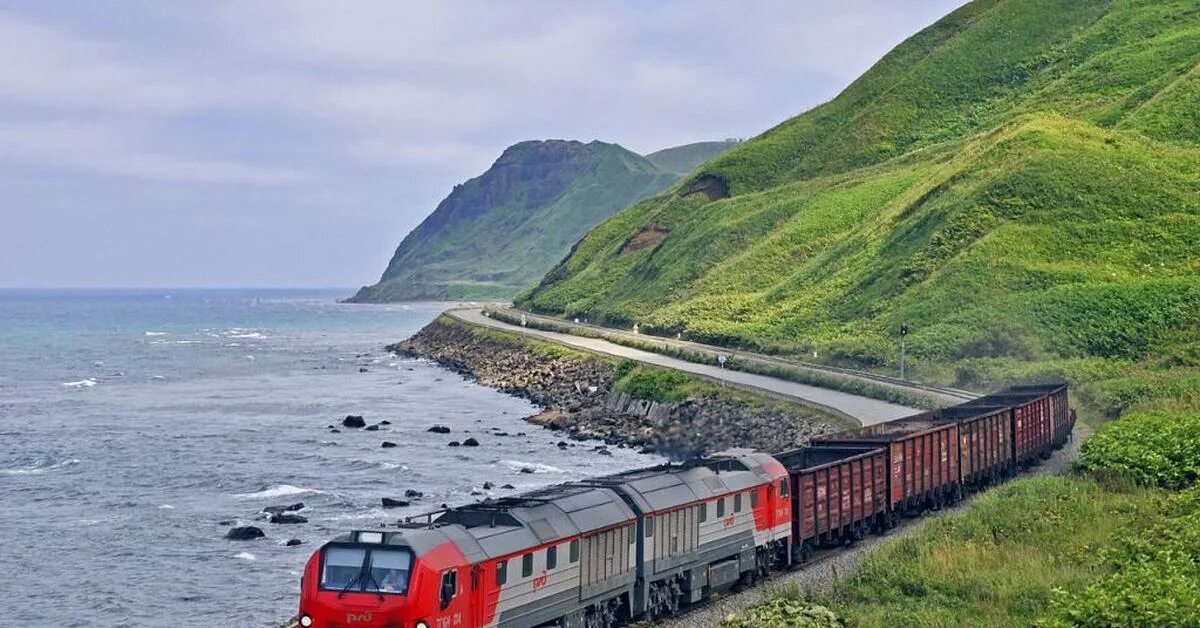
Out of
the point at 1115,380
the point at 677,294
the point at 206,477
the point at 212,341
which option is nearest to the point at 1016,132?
the point at 677,294

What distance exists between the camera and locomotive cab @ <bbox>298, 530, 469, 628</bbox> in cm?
2194

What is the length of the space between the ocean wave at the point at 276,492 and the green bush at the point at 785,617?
117 feet

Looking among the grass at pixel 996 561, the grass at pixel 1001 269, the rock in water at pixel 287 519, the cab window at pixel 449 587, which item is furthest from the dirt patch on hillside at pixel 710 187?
the cab window at pixel 449 587

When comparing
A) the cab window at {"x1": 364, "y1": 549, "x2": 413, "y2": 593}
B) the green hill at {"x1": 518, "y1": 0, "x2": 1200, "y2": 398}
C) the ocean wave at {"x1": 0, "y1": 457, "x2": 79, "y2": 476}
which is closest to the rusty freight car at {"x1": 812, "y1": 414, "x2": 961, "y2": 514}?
the cab window at {"x1": 364, "y1": 549, "x2": 413, "y2": 593}

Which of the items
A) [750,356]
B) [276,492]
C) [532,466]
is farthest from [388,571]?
[750,356]

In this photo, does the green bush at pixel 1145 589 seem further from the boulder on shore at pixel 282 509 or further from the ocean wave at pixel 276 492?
the ocean wave at pixel 276 492

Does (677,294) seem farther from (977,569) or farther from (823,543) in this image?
(977,569)

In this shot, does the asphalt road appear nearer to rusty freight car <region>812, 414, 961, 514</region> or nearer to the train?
rusty freight car <region>812, 414, 961, 514</region>

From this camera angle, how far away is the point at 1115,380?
64438mm

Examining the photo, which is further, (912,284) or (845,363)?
(912,284)

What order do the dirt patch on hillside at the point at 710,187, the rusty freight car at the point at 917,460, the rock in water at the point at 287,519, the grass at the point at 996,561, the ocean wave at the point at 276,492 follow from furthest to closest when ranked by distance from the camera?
the dirt patch on hillside at the point at 710,187 → the ocean wave at the point at 276,492 → the rock in water at the point at 287,519 → the rusty freight car at the point at 917,460 → the grass at the point at 996,561

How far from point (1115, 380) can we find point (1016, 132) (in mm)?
56866

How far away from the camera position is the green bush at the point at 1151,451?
117ft

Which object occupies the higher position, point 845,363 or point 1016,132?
point 1016,132
